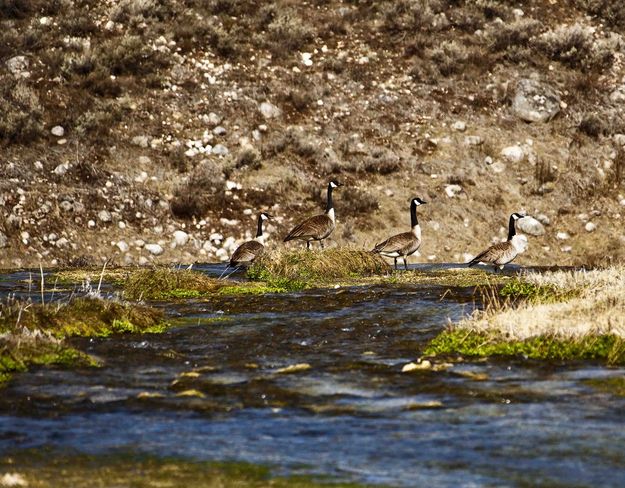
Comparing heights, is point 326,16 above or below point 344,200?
above

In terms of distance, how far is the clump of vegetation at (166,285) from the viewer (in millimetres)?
21000

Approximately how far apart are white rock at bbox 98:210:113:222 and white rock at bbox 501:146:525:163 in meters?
14.1

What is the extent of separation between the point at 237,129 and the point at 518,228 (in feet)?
34.4

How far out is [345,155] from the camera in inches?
1443

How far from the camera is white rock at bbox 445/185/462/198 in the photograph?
1386 inches

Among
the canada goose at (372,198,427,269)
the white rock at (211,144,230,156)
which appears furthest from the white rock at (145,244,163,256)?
the canada goose at (372,198,427,269)

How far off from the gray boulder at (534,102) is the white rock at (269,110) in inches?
349

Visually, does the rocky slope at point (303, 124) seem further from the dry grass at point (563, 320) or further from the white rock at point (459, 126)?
the dry grass at point (563, 320)

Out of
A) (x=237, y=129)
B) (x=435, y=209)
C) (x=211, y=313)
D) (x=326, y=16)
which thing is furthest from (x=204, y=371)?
(x=326, y=16)

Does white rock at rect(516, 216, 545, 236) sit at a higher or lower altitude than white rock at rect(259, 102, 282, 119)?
lower

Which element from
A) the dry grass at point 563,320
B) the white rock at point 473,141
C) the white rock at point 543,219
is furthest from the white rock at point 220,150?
the dry grass at point 563,320

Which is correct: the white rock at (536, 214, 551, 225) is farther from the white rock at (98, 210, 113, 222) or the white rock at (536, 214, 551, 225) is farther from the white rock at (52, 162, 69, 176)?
the white rock at (52, 162, 69, 176)

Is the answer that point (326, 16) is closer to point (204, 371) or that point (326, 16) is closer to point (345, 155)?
point (345, 155)

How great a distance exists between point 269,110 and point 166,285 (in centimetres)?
1779
